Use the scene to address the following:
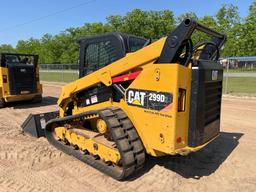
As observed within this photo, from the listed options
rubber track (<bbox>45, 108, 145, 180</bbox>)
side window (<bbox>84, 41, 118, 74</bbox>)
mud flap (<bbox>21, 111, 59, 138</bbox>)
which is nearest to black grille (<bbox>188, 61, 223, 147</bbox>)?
rubber track (<bbox>45, 108, 145, 180</bbox>)

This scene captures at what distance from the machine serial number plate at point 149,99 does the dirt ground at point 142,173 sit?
4.01ft

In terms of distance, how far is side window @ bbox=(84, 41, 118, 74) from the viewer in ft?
15.5

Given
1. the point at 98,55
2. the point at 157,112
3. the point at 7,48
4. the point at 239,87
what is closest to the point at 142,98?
the point at 157,112

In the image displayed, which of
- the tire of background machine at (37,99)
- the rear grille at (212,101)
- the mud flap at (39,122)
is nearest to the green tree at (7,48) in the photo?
the tire of background machine at (37,99)

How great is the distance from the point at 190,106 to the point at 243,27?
44273 mm

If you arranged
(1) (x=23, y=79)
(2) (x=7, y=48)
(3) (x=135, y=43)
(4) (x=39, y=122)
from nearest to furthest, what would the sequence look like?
1. (3) (x=135, y=43)
2. (4) (x=39, y=122)
3. (1) (x=23, y=79)
4. (2) (x=7, y=48)

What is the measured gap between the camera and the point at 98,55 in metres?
5.01

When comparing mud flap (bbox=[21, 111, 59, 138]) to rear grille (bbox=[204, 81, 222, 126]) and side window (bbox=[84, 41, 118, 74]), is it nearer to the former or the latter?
side window (bbox=[84, 41, 118, 74])

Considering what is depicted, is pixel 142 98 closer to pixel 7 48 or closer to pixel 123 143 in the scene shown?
pixel 123 143

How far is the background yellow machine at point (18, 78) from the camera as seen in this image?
34.6 feet

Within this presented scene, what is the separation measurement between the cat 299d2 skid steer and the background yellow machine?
6263 mm

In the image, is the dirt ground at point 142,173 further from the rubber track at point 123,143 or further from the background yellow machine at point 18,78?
the background yellow machine at point 18,78

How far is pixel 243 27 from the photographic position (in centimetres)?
4297

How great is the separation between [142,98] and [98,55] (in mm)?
1472
